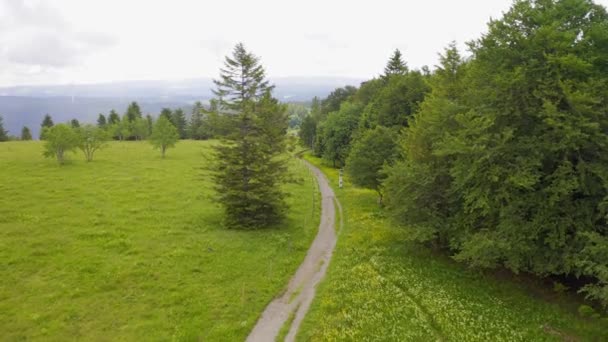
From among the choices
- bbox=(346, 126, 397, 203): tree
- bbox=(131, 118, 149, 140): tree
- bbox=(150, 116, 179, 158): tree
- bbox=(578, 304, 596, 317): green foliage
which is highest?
bbox=(131, 118, 149, 140): tree

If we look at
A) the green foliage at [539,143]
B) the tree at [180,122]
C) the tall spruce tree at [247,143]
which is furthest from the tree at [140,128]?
the green foliage at [539,143]

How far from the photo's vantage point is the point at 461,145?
20.5 m

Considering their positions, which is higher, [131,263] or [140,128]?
[140,128]

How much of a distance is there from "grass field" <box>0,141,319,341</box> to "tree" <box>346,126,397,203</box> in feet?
22.8

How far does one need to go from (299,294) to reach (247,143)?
48.4 ft

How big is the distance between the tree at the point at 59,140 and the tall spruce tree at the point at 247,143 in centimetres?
4110

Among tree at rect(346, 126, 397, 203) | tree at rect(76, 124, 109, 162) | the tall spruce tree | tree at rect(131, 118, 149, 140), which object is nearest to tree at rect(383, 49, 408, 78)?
tree at rect(346, 126, 397, 203)

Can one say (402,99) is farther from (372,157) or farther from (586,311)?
(586,311)

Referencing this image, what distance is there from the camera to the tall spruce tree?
103 feet

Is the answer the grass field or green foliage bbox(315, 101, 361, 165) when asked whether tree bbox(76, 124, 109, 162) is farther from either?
green foliage bbox(315, 101, 361, 165)

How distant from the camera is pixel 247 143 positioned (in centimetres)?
3162

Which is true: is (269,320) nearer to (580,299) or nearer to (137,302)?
(137,302)

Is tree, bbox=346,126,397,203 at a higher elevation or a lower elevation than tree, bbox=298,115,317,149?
lower

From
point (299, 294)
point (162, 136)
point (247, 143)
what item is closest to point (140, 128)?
point (162, 136)
